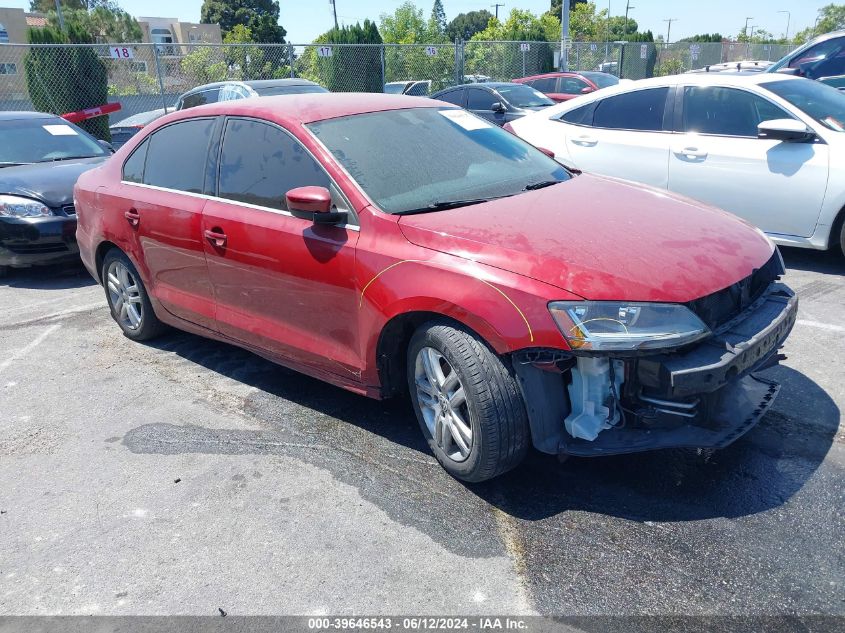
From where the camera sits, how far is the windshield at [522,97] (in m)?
13.9

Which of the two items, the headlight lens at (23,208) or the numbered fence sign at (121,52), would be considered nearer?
the headlight lens at (23,208)

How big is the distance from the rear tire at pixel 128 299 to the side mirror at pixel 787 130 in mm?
4867

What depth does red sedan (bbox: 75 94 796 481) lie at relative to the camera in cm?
288

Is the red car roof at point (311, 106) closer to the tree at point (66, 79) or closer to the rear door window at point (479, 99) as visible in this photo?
the rear door window at point (479, 99)

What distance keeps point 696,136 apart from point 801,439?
358 cm

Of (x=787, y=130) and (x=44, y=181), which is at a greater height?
(x=787, y=130)

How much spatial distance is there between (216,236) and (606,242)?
7.17ft

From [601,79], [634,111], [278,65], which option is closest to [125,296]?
[634,111]

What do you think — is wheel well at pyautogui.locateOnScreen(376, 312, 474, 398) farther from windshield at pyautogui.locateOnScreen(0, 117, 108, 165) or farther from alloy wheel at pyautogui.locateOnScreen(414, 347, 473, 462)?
windshield at pyautogui.locateOnScreen(0, 117, 108, 165)

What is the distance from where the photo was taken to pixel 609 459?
11.3ft

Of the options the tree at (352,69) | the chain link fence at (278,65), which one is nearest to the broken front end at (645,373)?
the chain link fence at (278,65)

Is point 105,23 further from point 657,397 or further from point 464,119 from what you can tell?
point 657,397

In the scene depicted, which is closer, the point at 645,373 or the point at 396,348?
the point at 645,373

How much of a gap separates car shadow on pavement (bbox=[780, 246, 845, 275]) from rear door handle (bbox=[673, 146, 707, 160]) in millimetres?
1174
